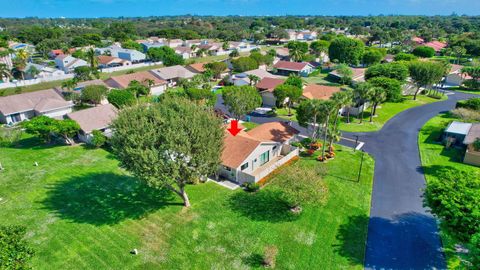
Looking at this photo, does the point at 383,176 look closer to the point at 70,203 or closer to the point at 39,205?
the point at 70,203

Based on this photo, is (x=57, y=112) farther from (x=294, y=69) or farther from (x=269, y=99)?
(x=294, y=69)

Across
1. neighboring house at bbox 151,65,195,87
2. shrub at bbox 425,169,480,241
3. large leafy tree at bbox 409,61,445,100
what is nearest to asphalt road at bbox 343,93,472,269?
shrub at bbox 425,169,480,241

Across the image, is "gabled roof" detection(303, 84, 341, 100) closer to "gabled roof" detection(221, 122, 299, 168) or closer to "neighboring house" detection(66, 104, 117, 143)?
"gabled roof" detection(221, 122, 299, 168)

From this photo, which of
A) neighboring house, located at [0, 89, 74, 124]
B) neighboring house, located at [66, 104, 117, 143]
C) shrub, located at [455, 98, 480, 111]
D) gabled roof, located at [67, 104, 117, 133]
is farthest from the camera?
shrub, located at [455, 98, 480, 111]

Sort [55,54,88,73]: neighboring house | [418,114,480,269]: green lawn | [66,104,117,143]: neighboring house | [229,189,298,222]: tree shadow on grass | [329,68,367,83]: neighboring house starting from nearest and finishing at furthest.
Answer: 1. [229,189,298,222]: tree shadow on grass
2. [418,114,480,269]: green lawn
3. [66,104,117,143]: neighboring house
4. [329,68,367,83]: neighboring house
5. [55,54,88,73]: neighboring house

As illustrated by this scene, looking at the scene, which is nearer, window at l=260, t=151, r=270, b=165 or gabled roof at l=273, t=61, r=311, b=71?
window at l=260, t=151, r=270, b=165

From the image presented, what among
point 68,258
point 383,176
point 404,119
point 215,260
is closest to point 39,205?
point 68,258

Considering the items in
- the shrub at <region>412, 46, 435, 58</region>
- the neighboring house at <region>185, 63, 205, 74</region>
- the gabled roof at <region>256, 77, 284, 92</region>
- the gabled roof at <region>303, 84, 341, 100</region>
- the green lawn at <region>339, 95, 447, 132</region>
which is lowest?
the green lawn at <region>339, 95, 447, 132</region>
